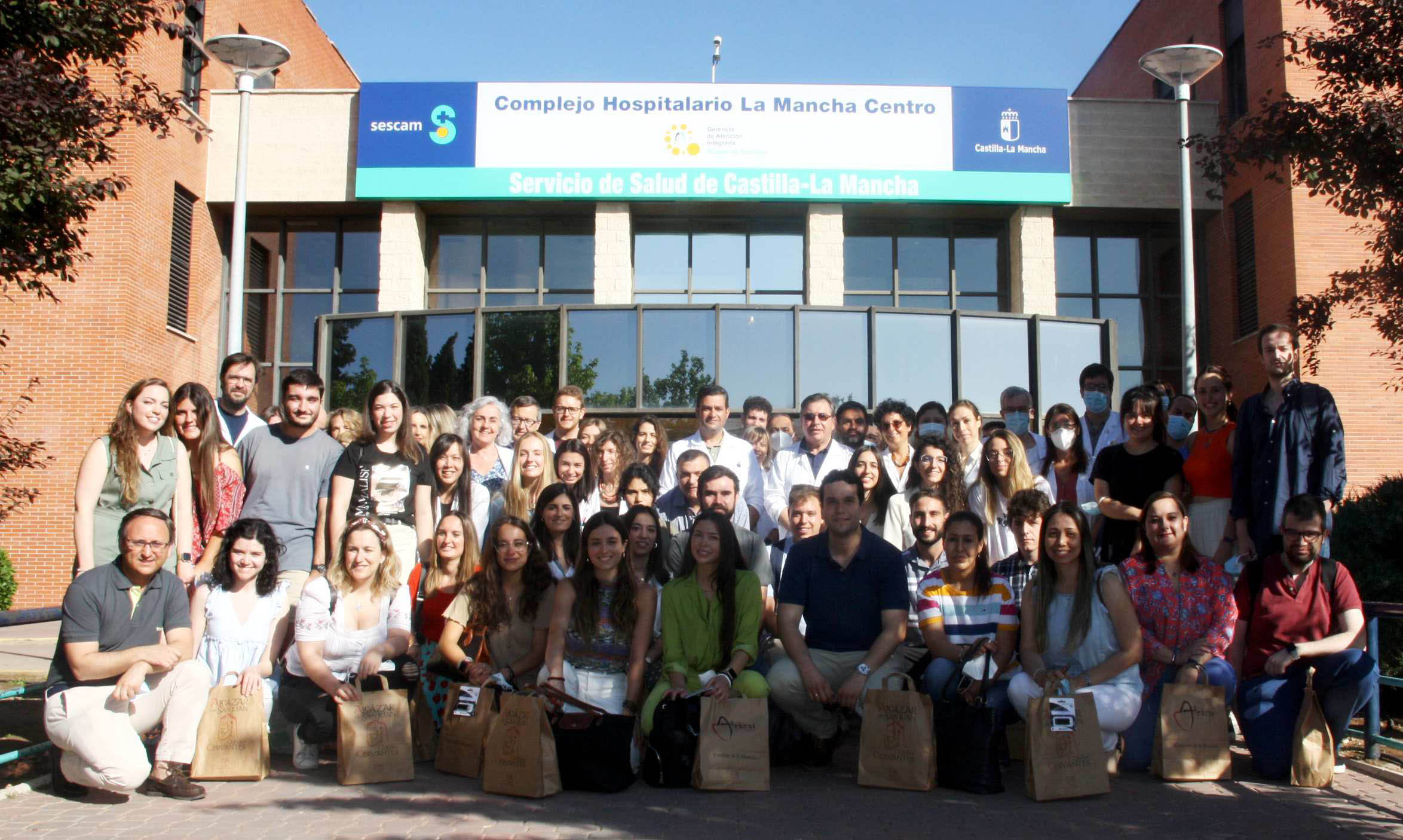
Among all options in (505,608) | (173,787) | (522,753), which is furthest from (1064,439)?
(173,787)

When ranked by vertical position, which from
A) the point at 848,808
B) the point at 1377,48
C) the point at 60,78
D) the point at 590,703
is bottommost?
the point at 848,808

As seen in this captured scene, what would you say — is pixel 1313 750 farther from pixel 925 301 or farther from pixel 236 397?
pixel 925 301

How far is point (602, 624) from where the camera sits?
6.00 meters

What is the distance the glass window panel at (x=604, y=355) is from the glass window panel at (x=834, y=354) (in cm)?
244

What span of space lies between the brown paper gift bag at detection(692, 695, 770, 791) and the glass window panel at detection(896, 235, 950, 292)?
14.3 m

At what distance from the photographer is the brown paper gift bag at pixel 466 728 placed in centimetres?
561

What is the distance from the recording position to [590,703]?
5.65m

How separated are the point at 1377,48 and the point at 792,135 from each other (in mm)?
10792

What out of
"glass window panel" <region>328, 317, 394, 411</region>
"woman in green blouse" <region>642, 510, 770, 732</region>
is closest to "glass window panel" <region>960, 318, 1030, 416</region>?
"glass window panel" <region>328, 317, 394, 411</region>

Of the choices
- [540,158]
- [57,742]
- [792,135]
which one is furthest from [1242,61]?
[57,742]

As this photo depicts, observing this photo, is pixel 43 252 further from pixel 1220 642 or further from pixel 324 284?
pixel 324 284

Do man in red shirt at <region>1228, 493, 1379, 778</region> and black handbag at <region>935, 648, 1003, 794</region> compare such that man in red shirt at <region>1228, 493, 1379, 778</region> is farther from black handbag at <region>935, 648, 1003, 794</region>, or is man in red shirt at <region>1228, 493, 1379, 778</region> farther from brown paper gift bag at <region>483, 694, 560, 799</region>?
brown paper gift bag at <region>483, 694, 560, 799</region>

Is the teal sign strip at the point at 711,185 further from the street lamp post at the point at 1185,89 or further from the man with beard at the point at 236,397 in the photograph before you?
the man with beard at the point at 236,397

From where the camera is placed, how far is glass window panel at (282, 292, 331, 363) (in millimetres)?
19203
